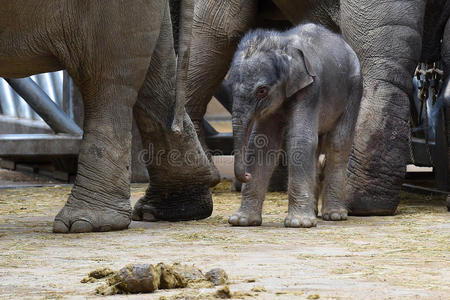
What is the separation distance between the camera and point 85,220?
5.15m

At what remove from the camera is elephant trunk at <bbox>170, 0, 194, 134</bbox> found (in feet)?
18.4

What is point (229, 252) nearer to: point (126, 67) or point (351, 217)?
point (126, 67)

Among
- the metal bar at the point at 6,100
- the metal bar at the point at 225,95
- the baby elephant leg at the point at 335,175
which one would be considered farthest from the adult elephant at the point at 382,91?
the metal bar at the point at 6,100

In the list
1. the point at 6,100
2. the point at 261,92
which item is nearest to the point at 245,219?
the point at 261,92

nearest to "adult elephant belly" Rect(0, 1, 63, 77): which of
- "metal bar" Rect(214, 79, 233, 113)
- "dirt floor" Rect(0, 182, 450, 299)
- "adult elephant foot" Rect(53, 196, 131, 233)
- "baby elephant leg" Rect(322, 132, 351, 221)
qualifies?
"adult elephant foot" Rect(53, 196, 131, 233)

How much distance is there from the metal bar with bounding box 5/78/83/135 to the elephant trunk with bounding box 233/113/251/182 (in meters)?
3.49

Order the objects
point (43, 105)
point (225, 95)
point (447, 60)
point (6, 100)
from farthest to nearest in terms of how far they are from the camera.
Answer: point (6, 100)
point (225, 95)
point (43, 105)
point (447, 60)

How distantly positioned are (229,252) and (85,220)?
103 cm

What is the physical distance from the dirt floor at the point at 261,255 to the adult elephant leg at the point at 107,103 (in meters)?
0.17

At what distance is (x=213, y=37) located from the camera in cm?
768

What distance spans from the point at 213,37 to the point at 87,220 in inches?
111

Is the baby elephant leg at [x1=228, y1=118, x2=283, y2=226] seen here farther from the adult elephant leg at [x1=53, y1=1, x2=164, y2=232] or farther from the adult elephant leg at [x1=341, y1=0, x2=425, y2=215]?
the adult elephant leg at [x1=341, y1=0, x2=425, y2=215]

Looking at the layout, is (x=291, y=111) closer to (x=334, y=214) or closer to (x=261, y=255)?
(x=334, y=214)

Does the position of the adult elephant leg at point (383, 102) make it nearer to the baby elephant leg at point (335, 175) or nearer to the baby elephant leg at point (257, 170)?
the baby elephant leg at point (335, 175)
